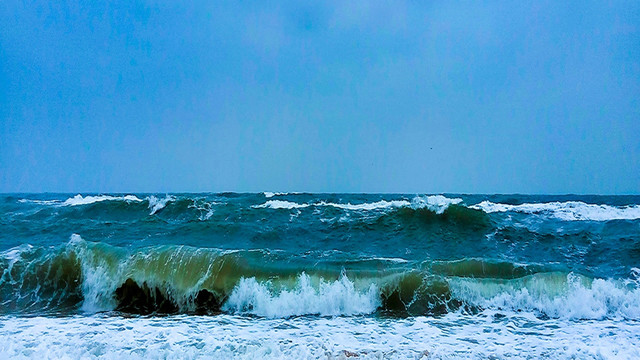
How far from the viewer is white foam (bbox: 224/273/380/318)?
21.0 feet

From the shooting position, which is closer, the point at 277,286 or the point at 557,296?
the point at 557,296

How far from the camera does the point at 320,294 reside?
6.73m

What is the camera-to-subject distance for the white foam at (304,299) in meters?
6.39

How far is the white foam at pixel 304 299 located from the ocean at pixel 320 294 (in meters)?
0.02

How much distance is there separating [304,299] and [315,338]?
1.64 meters

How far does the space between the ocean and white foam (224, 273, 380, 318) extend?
2 cm

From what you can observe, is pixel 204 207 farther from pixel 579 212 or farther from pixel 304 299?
pixel 579 212

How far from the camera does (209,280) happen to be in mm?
7344

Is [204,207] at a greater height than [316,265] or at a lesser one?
greater

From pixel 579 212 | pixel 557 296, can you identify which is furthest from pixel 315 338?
pixel 579 212

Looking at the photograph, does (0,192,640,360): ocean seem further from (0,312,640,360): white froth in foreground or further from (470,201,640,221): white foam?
(470,201,640,221): white foam

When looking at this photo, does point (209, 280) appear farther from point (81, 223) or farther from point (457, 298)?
point (81, 223)

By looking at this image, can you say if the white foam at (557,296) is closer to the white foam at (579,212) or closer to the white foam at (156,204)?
the white foam at (579,212)

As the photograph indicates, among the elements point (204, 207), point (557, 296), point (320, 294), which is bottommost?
point (320, 294)
